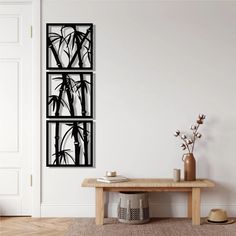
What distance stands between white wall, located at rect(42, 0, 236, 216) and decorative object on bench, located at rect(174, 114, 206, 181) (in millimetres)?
86

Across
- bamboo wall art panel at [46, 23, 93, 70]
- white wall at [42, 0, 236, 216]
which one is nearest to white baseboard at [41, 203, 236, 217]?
white wall at [42, 0, 236, 216]

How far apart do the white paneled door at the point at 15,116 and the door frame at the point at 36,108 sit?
0.07 meters

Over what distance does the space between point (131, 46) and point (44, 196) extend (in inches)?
71.6

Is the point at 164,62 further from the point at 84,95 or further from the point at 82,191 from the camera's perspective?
the point at 82,191

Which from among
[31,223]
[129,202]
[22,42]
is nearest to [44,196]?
[31,223]

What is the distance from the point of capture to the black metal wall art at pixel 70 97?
4531 millimetres

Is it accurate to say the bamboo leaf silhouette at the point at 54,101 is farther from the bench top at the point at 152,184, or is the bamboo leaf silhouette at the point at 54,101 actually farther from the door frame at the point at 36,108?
the bench top at the point at 152,184

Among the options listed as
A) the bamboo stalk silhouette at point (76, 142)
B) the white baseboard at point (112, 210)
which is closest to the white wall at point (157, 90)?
the white baseboard at point (112, 210)

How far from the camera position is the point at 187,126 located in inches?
179

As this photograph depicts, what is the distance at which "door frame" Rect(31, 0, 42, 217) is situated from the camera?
4.51 m

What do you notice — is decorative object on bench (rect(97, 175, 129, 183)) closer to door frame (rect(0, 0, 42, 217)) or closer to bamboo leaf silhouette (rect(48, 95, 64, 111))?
door frame (rect(0, 0, 42, 217))

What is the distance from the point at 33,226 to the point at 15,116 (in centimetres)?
118

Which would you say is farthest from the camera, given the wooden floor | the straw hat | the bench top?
the straw hat

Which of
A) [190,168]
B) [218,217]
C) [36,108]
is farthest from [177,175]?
[36,108]
